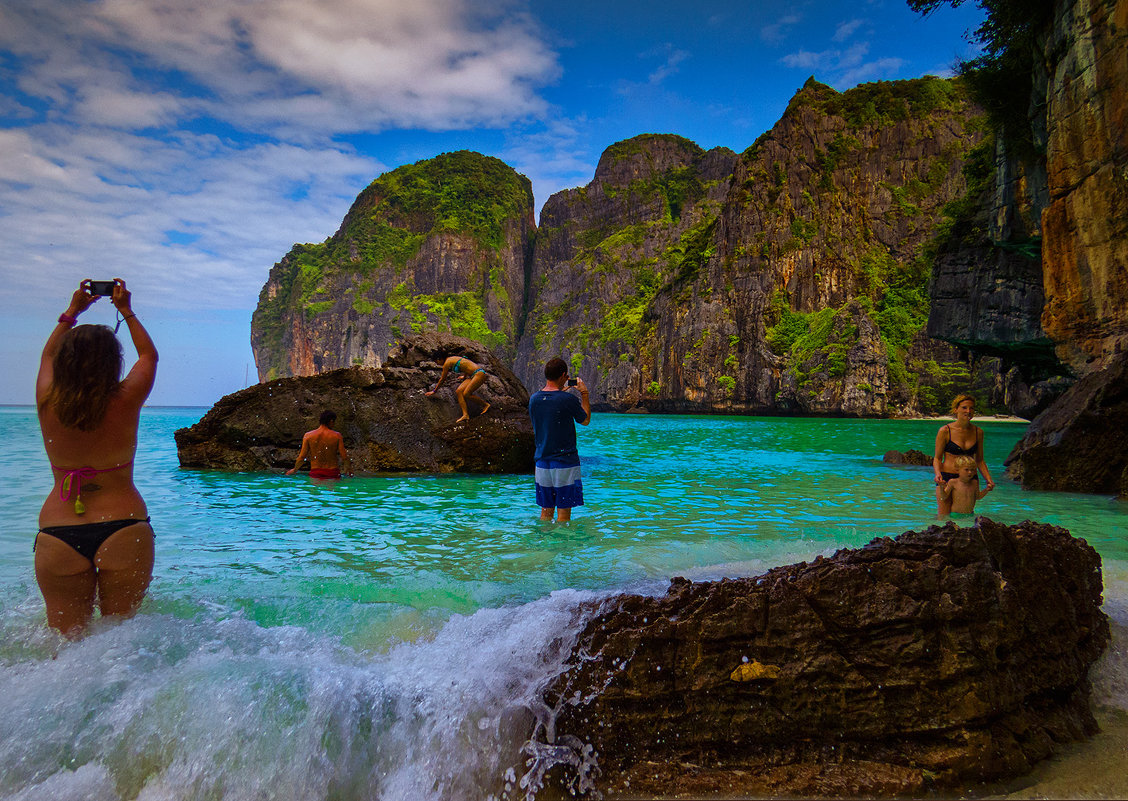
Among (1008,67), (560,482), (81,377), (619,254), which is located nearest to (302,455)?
(560,482)

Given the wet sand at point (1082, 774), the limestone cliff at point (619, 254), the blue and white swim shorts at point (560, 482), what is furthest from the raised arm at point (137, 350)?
the limestone cliff at point (619, 254)

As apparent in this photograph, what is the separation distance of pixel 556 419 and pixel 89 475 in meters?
3.96

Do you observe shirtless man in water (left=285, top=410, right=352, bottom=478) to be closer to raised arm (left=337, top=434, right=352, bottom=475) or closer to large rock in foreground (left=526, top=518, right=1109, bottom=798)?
raised arm (left=337, top=434, right=352, bottom=475)

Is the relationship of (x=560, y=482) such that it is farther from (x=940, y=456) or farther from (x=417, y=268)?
(x=417, y=268)

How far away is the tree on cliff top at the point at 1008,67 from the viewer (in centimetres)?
1708

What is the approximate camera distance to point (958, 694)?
2434mm

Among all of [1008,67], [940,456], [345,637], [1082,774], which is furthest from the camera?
[1008,67]

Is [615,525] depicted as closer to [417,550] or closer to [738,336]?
[417,550]

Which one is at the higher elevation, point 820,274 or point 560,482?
point 820,274

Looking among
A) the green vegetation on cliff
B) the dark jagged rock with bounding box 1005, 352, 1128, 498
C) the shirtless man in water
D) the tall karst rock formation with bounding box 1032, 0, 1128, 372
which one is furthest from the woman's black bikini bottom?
the green vegetation on cliff

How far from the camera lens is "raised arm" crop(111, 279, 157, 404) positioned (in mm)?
2984

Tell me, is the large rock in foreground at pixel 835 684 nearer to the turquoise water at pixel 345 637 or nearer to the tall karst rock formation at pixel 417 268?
the turquoise water at pixel 345 637

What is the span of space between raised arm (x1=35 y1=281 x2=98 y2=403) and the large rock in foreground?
2768 millimetres

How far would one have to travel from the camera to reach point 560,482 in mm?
6422
